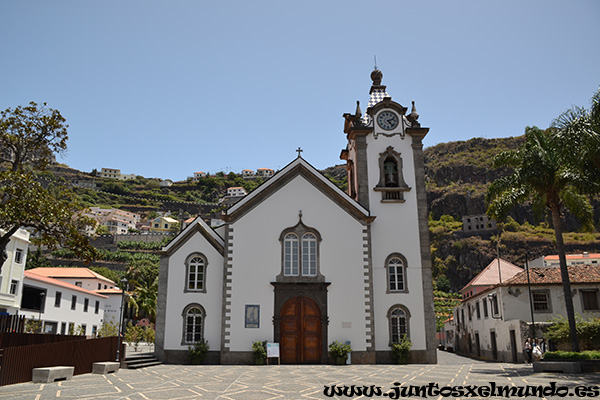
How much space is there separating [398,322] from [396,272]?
Result: 263 centimetres

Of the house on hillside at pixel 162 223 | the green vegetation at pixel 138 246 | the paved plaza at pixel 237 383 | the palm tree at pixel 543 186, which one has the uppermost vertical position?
the house on hillside at pixel 162 223

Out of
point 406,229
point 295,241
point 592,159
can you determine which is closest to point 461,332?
point 406,229

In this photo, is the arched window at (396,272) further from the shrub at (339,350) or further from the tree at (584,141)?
the tree at (584,141)

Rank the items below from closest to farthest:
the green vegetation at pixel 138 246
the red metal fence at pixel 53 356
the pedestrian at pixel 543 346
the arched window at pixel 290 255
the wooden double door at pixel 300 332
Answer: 1. the red metal fence at pixel 53 356
2. the wooden double door at pixel 300 332
3. the arched window at pixel 290 255
4. the pedestrian at pixel 543 346
5. the green vegetation at pixel 138 246

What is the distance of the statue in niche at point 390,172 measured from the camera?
28969mm

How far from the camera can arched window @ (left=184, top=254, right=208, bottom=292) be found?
2723 centimetres

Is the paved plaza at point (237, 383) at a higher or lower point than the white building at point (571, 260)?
lower

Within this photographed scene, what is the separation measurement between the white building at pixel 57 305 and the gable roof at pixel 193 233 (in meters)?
21.4

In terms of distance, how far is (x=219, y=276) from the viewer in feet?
89.3

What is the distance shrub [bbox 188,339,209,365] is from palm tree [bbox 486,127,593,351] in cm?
1573

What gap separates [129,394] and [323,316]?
13.5 metres

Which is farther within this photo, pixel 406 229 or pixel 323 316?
pixel 406 229

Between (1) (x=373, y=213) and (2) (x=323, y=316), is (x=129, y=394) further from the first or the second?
(1) (x=373, y=213)

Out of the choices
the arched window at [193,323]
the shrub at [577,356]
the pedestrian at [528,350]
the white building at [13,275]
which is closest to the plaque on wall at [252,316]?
the arched window at [193,323]
